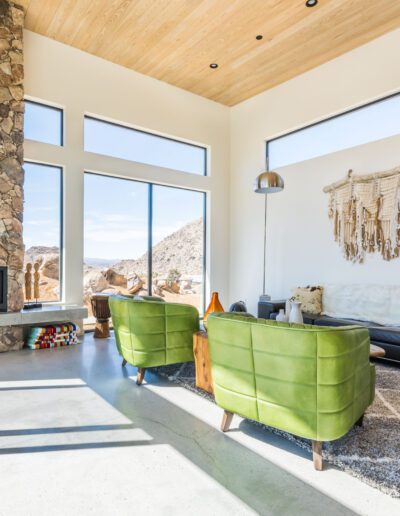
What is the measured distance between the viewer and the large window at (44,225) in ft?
17.1

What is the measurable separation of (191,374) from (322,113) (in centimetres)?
449

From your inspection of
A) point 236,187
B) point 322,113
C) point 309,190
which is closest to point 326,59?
point 322,113

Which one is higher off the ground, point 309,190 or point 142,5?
point 142,5

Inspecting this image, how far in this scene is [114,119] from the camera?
593 cm

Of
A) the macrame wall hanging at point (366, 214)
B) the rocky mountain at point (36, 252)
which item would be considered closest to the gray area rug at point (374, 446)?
the macrame wall hanging at point (366, 214)

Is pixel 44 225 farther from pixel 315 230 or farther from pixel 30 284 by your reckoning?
pixel 315 230

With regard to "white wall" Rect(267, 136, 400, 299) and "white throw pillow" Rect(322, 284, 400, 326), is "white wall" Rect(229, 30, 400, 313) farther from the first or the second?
"white throw pillow" Rect(322, 284, 400, 326)

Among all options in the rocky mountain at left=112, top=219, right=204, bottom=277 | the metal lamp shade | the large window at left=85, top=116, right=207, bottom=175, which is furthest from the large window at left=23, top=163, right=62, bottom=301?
the metal lamp shade

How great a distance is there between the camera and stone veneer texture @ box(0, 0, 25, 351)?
4641mm

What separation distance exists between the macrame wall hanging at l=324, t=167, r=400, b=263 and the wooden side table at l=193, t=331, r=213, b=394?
315 cm

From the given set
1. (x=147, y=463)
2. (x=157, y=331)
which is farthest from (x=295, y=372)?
(x=157, y=331)

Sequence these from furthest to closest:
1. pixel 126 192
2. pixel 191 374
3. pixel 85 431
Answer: pixel 126 192
pixel 191 374
pixel 85 431

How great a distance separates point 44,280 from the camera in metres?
5.32

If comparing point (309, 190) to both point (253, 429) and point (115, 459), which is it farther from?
point (115, 459)
